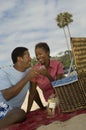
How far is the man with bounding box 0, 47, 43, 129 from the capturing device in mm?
5422

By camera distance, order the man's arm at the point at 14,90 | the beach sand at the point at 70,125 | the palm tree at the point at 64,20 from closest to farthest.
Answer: the beach sand at the point at 70,125 < the man's arm at the point at 14,90 < the palm tree at the point at 64,20

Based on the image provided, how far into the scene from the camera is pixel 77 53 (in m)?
5.69

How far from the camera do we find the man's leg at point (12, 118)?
5.41 metres

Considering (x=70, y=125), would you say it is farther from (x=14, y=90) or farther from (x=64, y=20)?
(x=64, y=20)

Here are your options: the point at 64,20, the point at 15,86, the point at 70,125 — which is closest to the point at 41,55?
the point at 15,86

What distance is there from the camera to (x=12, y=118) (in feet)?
17.8

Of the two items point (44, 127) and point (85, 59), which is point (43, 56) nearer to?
point (85, 59)

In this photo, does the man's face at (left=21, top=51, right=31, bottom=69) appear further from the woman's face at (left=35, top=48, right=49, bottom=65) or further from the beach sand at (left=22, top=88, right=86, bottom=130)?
the beach sand at (left=22, top=88, right=86, bottom=130)

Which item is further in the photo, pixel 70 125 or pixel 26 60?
pixel 26 60

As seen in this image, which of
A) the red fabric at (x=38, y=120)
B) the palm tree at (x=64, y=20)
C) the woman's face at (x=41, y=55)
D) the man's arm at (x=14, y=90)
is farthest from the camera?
the palm tree at (x=64, y=20)

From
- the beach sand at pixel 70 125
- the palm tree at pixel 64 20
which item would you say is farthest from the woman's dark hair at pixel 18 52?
the palm tree at pixel 64 20

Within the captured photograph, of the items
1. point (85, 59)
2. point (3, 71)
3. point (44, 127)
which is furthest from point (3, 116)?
point (85, 59)

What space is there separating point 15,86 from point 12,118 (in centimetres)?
45

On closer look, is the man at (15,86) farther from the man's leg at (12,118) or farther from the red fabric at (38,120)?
the red fabric at (38,120)
